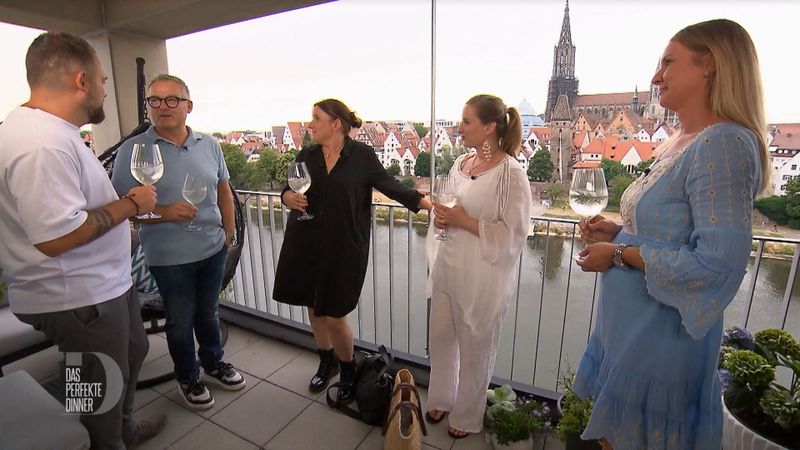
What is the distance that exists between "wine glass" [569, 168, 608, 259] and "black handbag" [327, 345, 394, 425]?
1305 millimetres

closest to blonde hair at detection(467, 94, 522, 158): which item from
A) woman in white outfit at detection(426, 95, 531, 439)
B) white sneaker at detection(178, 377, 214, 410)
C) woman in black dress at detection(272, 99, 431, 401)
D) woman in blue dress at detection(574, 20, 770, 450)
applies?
woman in white outfit at detection(426, 95, 531, 439)

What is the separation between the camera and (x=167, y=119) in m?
1.75

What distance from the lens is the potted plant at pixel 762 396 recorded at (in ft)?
3.55

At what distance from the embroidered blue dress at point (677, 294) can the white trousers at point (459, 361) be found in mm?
627

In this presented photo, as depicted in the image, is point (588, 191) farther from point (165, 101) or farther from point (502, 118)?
point (165, 101)

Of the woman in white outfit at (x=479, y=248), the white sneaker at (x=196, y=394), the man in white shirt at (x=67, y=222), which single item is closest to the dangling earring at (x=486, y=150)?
the woman in white outfit at (x=479, y=248)

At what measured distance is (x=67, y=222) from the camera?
1.12m

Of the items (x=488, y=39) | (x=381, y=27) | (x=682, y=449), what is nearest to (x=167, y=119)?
(x=381, y=27)

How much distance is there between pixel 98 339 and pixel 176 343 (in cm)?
72

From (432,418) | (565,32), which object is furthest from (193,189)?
(565,32)

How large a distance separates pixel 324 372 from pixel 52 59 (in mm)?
1902

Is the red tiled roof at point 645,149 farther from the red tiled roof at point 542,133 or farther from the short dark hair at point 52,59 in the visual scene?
the short dark hair at point 52,59

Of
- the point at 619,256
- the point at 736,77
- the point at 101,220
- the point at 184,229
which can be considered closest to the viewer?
the point at 736,77

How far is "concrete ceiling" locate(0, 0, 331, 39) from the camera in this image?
2.61 meters
